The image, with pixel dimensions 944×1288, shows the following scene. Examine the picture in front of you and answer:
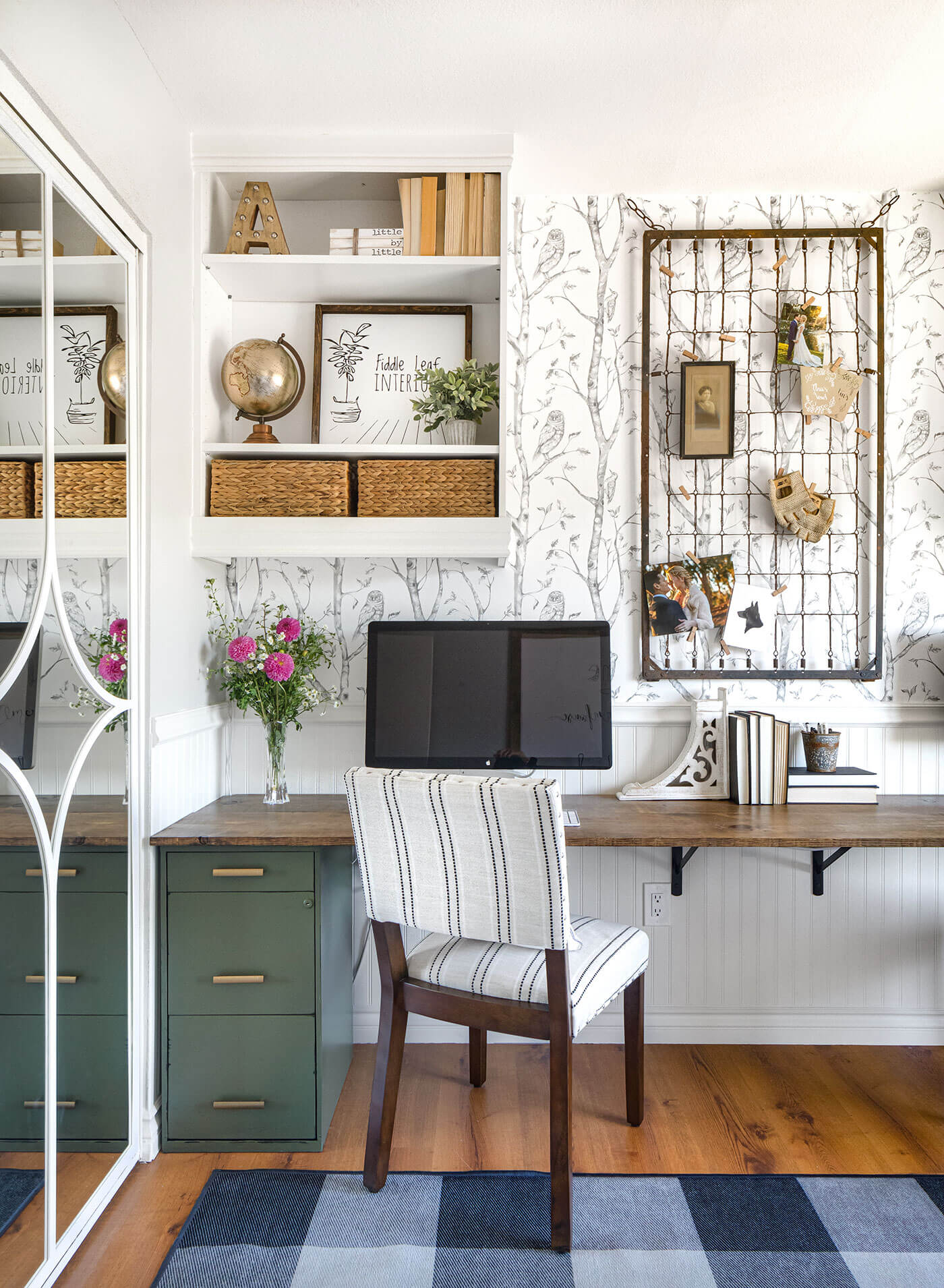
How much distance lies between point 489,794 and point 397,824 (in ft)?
0.72

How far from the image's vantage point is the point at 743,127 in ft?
6.93

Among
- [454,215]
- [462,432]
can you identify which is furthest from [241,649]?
[454,215]

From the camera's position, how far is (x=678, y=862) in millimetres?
2396

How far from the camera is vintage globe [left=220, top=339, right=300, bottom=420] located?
2.21 meters

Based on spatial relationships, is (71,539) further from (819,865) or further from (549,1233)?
(819,865)

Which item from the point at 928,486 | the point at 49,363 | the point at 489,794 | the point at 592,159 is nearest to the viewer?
the point at 49,363

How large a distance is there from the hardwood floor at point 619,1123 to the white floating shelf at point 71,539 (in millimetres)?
1315

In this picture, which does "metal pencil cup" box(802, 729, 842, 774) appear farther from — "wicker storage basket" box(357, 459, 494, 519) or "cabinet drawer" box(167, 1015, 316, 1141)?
"cabinet drawer" box(167, 1015, 316, 1141)

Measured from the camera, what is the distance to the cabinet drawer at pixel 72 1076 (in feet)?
4.33

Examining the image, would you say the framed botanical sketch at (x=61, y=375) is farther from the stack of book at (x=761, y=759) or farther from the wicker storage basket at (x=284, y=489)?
the stack of book at (x=761, y=759)

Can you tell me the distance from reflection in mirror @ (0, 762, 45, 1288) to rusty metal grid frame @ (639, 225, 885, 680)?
5.38 ft

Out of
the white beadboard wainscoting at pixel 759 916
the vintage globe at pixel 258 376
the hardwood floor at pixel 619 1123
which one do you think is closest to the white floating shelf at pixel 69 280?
the vintage globe at pixel 258 376

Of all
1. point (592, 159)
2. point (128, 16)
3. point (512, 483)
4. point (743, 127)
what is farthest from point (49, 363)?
point (743, 127)

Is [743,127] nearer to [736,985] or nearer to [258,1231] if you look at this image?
[736,985]
